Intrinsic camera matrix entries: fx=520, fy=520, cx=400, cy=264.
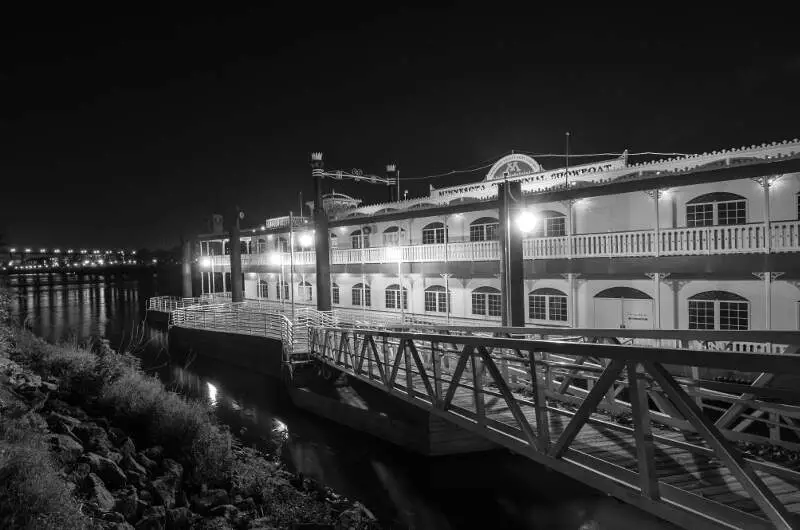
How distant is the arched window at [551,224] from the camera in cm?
2245

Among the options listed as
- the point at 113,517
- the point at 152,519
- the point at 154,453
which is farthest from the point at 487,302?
the point at 113,517

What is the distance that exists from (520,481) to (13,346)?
51.5 feet

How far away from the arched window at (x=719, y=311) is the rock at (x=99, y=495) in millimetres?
17275

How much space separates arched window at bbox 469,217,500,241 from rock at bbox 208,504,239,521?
17.8 metres

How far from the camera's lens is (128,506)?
8625 mm

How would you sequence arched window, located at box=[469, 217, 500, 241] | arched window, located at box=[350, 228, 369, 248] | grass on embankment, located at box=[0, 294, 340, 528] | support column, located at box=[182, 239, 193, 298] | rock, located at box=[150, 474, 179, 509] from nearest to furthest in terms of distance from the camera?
grass on embankment, located at box=[0, 294, 340, 528], rock, located at box=[150, 474, 179, 509], arched window, located at box=[469, 217, 500, 241], arched window, located at box=[350, 228, 369, 248], support column, located at box=[182, 239, 193, 298]

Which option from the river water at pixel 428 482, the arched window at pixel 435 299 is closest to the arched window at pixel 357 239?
the arched window at pixel 435 299

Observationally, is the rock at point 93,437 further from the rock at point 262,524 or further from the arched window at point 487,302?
the arched window at point 487,302

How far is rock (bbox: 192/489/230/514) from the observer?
32.1 feet

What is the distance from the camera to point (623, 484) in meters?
5.56

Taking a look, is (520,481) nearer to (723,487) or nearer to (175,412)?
(723,487)

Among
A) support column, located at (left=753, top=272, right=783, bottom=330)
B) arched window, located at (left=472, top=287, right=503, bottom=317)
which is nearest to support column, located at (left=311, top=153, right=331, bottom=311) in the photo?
arched window, located at (left=472, top=287, right=503, bottom=317)

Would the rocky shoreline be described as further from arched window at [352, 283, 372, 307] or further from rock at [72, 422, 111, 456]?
arched window at [352, 283, 372, 307]

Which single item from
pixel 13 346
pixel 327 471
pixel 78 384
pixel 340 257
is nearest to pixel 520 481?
pixel 327 471
